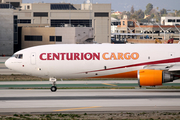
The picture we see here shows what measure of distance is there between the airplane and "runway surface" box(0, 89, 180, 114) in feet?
6.86

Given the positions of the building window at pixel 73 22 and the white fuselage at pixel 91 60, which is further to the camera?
the building window at pixel 73 22

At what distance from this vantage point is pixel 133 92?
32562 millimetres

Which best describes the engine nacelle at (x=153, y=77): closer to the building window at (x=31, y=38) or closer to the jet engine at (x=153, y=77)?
the jet engine at (x=153, y=77)

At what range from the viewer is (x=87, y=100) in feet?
92.5

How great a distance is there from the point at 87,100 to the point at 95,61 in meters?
5.66

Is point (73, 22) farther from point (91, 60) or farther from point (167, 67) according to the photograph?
point (167, 67)

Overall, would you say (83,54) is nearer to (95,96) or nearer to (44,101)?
(95,96)

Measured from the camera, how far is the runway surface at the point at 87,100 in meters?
24.9

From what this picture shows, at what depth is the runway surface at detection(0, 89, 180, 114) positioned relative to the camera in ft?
81.7

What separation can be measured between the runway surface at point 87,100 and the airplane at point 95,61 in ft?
6.86

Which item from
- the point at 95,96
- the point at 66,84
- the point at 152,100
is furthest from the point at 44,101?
the point at 66,84

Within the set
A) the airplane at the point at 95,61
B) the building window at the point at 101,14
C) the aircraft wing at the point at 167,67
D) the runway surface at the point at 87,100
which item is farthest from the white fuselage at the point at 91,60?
the building window at the point at 101,14

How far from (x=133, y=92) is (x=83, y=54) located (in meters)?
6.24

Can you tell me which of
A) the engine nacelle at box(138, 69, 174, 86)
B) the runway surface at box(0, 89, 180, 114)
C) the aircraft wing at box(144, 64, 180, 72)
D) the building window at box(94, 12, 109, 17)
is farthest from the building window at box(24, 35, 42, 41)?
the engine nacelle at box(138, 69, 174, 86)
